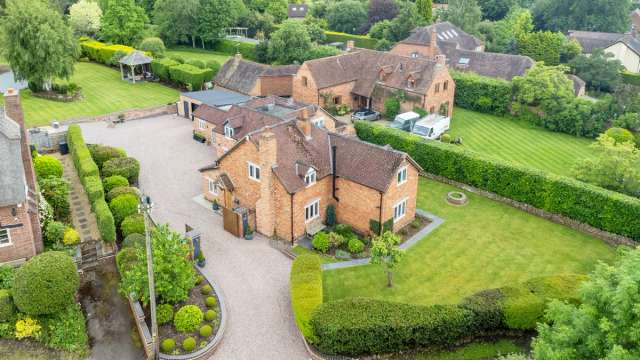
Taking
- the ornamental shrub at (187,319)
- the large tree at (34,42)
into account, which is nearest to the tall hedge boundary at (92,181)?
the ornamental shrub at (187,319)

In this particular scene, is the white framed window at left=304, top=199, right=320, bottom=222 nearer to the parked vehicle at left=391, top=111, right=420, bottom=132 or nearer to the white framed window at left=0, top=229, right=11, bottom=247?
the white framed window at left=0, top=229, right=11, bottom=247

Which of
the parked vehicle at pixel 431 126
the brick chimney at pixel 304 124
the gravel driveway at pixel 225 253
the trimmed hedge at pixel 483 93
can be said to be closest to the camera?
the gravel driveway at pixel 225 253

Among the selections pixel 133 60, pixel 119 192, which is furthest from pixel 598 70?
pixel 119 192

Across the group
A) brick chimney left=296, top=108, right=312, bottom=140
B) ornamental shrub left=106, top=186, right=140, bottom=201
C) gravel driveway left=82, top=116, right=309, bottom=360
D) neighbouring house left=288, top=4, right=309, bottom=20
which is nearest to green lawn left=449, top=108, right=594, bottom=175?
brick chimney left=296, top=108, right=312, bottom=140

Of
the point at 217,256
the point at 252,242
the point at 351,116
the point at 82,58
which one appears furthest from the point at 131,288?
the point at 82,58

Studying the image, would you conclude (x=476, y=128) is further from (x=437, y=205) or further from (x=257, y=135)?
(x=257, y=135)

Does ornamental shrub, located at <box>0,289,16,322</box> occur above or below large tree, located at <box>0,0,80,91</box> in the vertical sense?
below

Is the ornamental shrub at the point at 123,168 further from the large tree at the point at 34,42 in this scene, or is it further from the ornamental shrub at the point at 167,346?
the large tree at the point at 34,42
